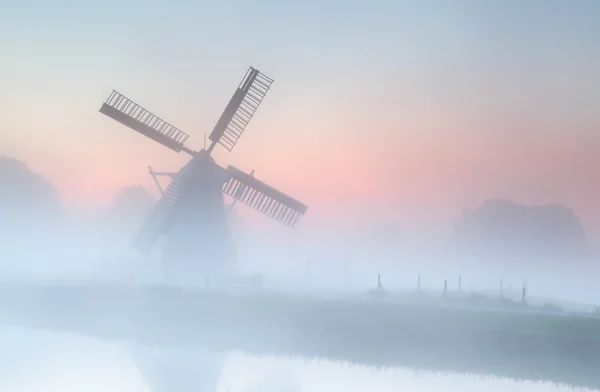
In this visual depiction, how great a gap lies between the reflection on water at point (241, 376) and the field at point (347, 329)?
1572 mm

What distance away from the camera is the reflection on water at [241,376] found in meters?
23.0

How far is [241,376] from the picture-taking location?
24.8 m

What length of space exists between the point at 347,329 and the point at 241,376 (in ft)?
26.1

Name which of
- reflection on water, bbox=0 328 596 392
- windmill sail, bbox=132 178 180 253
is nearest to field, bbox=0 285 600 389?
reflection on water, bbox=0 328 596 392

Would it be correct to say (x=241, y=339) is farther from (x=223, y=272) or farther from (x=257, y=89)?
(x=257, y=89)

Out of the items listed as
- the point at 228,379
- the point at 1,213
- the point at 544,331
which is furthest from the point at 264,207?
the point at 1,213

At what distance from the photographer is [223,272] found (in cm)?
4038

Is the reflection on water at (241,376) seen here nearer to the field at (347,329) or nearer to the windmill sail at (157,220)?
the field at (347,329)

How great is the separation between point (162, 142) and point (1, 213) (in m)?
56.6

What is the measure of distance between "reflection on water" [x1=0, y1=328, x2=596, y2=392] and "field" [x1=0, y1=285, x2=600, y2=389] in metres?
1.57

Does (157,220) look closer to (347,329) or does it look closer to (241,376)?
(347,329)

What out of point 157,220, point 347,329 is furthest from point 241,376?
point 157,220

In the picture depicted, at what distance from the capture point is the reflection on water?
22969mm

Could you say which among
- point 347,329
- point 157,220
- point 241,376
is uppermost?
point 157,220
